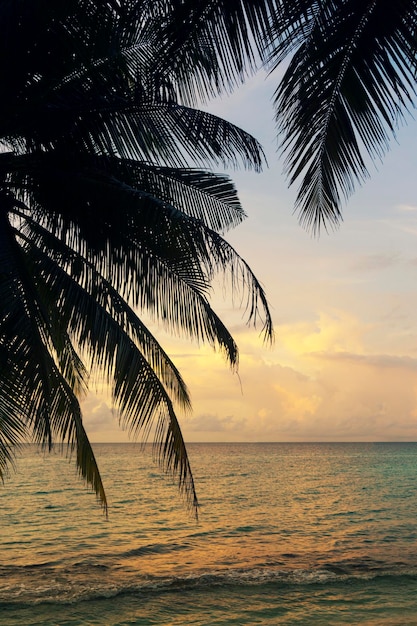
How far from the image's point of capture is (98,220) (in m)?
8.71

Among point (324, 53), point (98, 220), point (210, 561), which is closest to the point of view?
point (324, 53)

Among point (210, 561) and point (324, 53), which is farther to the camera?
point (210, 561)

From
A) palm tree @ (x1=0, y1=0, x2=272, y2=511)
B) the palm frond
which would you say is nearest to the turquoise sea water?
palm tree @ (x1=0, y1=0, x2=272, y2=511)

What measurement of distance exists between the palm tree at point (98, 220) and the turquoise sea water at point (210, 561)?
1364 mm

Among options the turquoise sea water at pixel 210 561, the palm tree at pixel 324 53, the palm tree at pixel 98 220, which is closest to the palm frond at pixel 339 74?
the palm tree at pixel 324 53

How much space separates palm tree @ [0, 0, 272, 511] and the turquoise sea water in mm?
1364

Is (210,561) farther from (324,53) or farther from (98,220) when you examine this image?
(324,53)

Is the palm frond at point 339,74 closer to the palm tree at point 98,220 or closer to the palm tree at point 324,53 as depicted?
the palm tree at point 324,53

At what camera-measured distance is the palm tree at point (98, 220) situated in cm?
720

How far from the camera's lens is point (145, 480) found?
5522 cm

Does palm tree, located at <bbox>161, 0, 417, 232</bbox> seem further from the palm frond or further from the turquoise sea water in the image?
the turquoise sea water

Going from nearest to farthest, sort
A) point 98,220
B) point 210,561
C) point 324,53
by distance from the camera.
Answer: point 324,53, point 98,220, point 210,561

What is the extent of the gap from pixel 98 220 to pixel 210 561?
40.9 ft

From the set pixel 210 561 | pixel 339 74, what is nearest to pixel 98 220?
pixel 339 74
